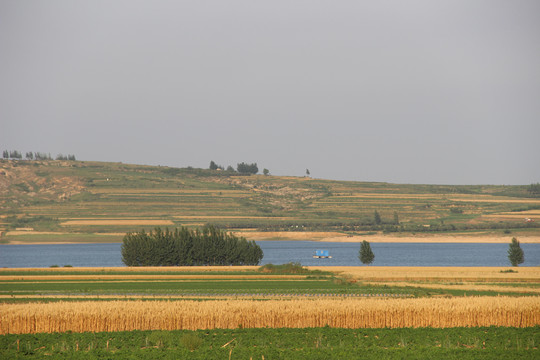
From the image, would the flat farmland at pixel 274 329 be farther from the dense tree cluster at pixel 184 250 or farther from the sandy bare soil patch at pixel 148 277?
the dense tree cluster at pixel 184 250

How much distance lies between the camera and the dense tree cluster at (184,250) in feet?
297

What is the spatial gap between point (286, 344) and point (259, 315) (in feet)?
15.8

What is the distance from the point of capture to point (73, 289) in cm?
5728

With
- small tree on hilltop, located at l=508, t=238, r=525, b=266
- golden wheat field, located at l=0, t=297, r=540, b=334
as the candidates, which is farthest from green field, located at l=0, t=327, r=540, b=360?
small tree on hilltop, located at l=508, t=238, r=525, b=266

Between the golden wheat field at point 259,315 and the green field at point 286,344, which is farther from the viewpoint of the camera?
the golden wheat field at point 259,315

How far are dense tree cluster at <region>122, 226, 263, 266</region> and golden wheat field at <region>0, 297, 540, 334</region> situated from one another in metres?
53.8

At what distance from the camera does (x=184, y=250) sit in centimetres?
9062

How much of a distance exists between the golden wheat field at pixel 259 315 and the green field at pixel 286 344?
99 centimetres

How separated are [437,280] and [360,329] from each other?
3537 cm

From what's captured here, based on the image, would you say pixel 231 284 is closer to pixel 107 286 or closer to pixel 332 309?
pixel 107 286

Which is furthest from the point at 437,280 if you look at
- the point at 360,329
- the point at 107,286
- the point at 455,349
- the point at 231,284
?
the point at 455,349

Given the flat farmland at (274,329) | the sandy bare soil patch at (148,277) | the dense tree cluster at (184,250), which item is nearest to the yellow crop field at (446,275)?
the sandy bare soil patch at (148,277)

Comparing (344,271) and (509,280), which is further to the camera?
(344,271)

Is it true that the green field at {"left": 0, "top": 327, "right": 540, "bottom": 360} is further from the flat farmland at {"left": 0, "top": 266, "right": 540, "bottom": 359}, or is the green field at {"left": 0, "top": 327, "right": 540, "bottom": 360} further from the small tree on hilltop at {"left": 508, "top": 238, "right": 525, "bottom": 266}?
the small tree on hilltop at {"left": 508, "top": 238, "right": 525, "bottom": 266}
